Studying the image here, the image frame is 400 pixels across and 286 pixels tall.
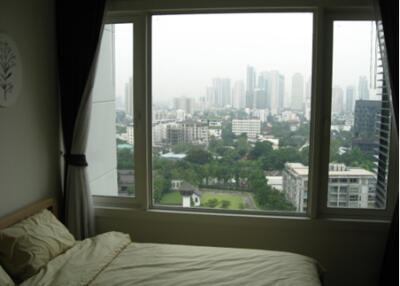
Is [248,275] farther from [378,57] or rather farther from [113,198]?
[378,57]

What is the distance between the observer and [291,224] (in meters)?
3.38

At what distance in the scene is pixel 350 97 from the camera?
332cm

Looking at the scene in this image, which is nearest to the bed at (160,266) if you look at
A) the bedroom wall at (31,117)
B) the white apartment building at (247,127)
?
the bedroom wall at (31,117)

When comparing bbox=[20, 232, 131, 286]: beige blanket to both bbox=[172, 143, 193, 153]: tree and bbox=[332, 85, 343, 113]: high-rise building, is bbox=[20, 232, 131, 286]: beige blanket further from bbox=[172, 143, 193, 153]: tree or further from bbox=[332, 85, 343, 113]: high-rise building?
bbox=[332, 85, 343, 113]: high-rise building

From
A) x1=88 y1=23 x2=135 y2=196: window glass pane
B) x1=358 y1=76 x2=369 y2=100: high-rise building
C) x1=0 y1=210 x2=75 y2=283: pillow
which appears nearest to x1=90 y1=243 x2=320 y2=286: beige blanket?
x1=0 y1=210 x2=75 y2=283: pillow

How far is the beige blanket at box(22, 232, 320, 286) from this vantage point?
7.85 feet

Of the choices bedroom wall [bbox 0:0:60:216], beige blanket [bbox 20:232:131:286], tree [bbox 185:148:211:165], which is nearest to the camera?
beige blanket [bbox 20:232:131:286]

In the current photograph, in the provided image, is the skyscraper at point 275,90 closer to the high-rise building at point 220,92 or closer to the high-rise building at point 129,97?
the high-rise building at point 220,92

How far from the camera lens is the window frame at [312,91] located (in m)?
3.26

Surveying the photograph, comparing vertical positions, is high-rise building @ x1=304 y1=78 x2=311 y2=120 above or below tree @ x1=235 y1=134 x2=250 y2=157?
above

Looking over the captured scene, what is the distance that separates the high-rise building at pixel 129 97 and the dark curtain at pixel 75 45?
34 centimetres

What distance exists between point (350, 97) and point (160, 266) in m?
1.89

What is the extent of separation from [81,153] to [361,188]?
220cm

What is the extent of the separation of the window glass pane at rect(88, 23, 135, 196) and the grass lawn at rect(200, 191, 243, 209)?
0.60 metres
